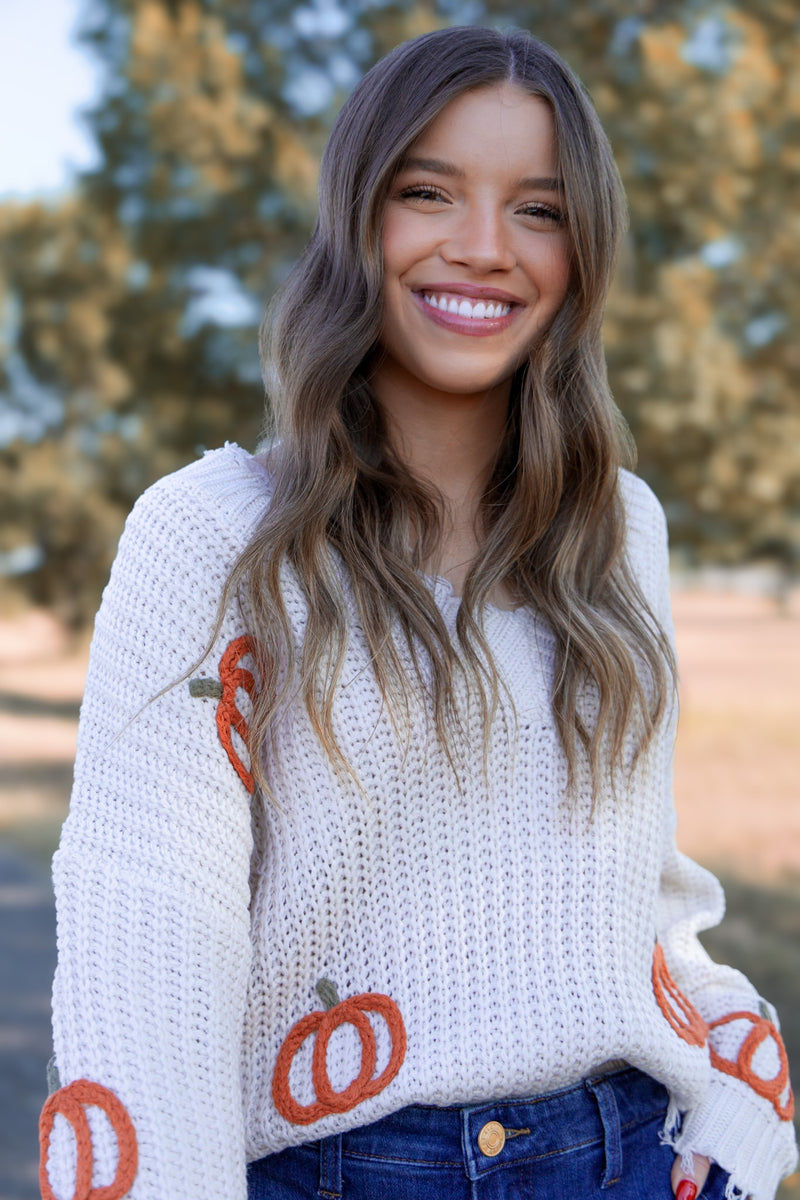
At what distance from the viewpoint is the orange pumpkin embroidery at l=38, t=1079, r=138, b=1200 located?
1.33 meters

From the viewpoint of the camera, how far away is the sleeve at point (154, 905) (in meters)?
1.37

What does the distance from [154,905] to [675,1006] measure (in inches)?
32.4

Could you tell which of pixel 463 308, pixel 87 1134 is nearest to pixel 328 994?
pixel 87 1134

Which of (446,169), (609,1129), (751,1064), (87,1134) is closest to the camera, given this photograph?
(87,1134)

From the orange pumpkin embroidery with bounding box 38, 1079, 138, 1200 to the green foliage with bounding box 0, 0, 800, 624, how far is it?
24.5 feet

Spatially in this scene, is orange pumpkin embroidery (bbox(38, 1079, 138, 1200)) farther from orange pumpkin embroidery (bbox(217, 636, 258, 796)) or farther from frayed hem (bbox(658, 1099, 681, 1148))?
frayed hem (bbox(658, 1099, 681, 1148))

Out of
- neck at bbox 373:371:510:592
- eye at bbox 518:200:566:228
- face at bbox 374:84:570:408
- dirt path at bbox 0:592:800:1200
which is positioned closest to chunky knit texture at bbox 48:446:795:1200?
neck at bbox 373:371:510:592

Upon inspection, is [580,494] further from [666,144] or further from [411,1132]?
[666,144]

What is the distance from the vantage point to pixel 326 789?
160 centimetres

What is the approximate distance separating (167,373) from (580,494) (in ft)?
32.7

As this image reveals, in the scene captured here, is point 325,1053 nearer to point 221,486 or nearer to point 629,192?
point 221,486

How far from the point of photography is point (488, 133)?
5.81 ft

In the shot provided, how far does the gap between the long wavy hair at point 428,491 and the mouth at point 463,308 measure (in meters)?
0.08

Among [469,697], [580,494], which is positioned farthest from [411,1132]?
[580,494]
